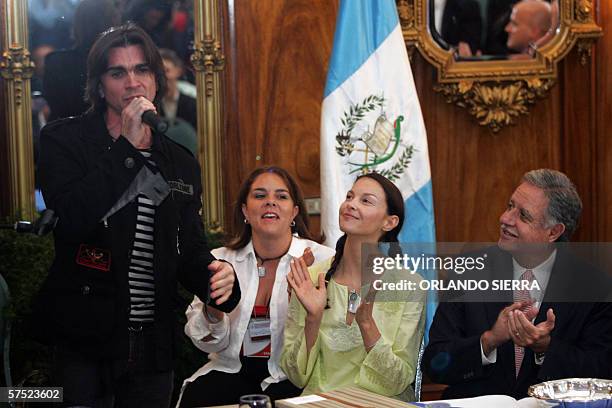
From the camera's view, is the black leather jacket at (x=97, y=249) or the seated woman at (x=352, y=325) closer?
the seated woman at (x=352, y=325)

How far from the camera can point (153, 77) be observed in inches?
137

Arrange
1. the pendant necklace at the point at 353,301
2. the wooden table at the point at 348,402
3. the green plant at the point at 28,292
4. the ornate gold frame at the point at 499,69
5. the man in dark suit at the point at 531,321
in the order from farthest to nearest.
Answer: the ornate gold frame at the point at 499,69, the green plant at the point at 28,292, the pendant necklace at the point at 353,301, the man in dark suit at the point at 531,321, the wooden table at the point at 348,402

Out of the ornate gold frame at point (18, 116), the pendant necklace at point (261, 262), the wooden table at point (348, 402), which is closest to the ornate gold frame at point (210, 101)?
the ornate gold frame at point (18, 116)

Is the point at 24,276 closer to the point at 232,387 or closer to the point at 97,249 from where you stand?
the point at 97,249

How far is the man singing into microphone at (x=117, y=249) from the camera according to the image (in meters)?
3.21

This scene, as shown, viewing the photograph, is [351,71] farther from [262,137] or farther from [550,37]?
[550,37]

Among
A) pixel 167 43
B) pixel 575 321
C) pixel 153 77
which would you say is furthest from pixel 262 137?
pixel 575 321

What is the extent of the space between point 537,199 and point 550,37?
1779 mm

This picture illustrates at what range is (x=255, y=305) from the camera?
3354 mm

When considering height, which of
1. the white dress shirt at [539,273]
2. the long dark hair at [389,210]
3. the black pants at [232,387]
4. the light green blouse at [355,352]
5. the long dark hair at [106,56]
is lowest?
the black pants at [232,387]

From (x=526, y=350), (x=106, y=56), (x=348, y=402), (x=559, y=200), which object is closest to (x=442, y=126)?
(x=559, y=200)

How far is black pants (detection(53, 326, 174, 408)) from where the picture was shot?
317 centimetres

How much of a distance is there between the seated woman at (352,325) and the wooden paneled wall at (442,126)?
131 cm

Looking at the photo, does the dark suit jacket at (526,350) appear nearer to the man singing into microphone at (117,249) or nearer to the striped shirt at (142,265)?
the man singing into microphone at (117,249)
